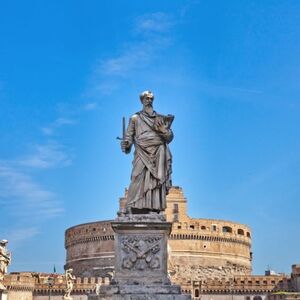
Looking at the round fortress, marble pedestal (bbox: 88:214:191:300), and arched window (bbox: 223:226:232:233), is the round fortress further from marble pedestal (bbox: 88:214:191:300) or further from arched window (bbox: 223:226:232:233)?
marble pedestal (bbox: 88:214:191:300)

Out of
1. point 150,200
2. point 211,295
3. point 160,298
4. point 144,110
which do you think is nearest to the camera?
point 160,298

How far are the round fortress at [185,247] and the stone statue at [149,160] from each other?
86.2 m

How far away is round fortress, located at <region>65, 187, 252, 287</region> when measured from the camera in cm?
9844

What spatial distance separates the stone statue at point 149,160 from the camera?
8.87 meters

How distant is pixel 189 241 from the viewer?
99.0m

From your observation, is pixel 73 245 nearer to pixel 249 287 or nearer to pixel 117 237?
pixel 249 287

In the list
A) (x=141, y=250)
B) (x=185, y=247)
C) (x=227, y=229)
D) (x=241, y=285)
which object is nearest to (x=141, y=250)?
(x=141, y=250)

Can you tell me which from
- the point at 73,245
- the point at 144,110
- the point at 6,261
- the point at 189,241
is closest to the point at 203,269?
the point at 189,241

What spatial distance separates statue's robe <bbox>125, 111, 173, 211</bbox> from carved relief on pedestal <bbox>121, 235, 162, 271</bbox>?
1.70 ft

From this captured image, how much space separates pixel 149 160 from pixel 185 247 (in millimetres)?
91253

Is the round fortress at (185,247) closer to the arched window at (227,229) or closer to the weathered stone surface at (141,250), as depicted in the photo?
the arched window at (227,229)

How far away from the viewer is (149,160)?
29.7 feet

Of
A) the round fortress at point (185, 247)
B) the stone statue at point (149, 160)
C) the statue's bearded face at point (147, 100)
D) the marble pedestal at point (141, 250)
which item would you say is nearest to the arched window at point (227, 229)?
the round fortress at point (185, 247)

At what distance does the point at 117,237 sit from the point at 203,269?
93.0 metres
